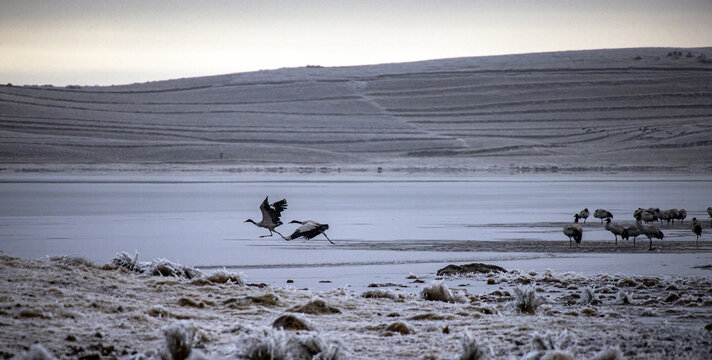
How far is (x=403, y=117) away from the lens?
9031 centimetres

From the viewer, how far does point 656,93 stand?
9112 cm

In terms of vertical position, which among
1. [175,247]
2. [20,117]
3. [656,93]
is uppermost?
[656,93]

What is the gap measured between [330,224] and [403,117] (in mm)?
72793

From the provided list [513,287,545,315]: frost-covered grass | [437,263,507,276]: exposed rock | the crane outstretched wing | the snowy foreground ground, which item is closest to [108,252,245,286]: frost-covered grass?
the snowy foreground ground

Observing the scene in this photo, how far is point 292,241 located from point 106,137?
6419cm

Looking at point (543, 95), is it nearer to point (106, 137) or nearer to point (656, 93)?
point (656, 93)

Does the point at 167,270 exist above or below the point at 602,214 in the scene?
below

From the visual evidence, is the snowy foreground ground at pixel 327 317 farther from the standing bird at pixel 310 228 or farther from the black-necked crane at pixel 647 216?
the black-necked crane at pixel 647 216

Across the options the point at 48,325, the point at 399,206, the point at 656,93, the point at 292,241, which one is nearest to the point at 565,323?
the point at 48,325

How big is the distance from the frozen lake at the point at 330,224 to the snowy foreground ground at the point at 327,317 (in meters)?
1.93

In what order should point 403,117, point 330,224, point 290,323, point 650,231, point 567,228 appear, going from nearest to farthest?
point 290,323
point 650,231
point 567,228
point 330,224
point 403,117

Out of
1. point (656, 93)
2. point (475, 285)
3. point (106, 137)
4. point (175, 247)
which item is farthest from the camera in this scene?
point (656, 93)

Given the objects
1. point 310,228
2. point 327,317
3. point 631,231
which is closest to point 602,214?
point 631,231

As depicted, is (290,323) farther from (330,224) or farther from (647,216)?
(647,216)
